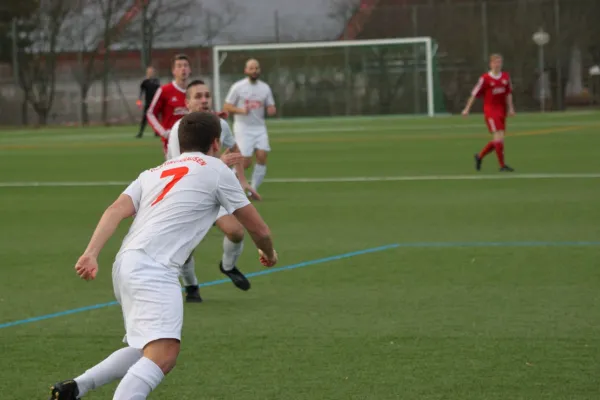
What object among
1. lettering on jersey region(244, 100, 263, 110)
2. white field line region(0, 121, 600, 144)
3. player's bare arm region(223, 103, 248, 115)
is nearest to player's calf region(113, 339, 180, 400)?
player's bare arm region(223, 103, 248, 115)

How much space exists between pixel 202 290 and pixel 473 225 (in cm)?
505

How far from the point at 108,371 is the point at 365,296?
4.56 metres

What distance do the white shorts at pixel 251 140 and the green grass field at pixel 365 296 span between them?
77 centimetres

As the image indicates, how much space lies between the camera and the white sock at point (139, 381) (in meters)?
6.04

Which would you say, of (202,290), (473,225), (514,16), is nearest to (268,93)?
(473,225)

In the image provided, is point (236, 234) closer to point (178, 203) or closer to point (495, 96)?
point (178, 203)

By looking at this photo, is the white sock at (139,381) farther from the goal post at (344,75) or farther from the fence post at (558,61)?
the fence post at (558,61)

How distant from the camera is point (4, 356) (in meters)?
8.74

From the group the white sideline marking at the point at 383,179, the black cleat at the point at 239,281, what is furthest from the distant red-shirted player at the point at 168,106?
the white sideline marking at the point at 383,179

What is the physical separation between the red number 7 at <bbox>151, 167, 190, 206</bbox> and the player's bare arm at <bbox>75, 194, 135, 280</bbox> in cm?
14

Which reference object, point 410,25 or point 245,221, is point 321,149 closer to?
point 245,221

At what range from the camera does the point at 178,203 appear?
6.42m

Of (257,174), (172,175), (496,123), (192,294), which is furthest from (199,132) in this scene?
(496,123)

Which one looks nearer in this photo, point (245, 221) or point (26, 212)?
point (245, 221)
